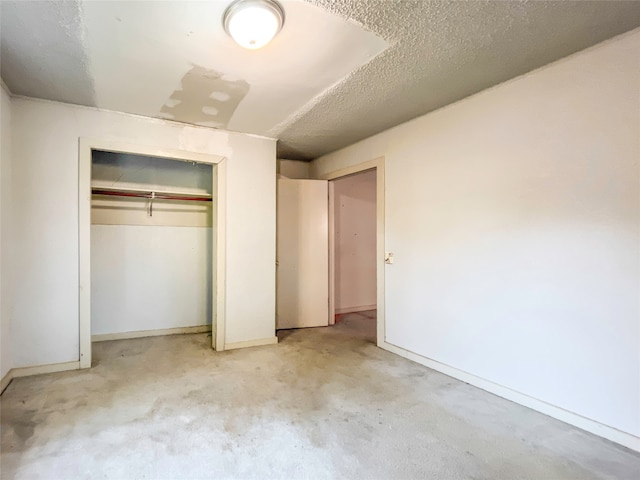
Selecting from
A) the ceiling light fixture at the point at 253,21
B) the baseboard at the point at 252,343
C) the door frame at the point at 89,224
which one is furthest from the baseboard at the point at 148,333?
the ceiling light fixture at the point at 253,21

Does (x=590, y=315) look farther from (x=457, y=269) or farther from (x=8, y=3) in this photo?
(x=8, y=3)

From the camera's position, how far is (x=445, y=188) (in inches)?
118

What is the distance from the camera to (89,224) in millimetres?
3047

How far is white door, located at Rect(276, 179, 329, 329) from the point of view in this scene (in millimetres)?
4590

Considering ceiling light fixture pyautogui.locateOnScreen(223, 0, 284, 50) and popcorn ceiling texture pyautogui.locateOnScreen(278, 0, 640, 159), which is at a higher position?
popcorn ceiling texture pyautogui.locateOnScreen(278, 0, 640, 159)

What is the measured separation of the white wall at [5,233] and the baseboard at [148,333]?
3.75ft

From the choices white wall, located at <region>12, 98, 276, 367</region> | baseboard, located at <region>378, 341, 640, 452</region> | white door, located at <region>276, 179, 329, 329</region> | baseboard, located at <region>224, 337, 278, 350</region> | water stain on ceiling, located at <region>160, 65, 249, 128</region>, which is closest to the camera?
baseboard, located at <region>378, 341, 640, 452</region>

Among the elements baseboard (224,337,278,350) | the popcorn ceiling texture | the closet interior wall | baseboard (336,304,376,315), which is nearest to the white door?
baseboard (224,337,278,350)

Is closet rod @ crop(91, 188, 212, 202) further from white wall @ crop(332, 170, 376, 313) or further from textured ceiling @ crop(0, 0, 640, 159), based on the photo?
white wall @ crop(332, 170, 376, 313)

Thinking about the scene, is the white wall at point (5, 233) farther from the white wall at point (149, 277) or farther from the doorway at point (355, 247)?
the doorway at point (355, 247)

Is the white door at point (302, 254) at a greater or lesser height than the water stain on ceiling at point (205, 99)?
lesser

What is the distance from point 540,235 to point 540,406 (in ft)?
3.91

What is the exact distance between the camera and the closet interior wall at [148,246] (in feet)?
12.8

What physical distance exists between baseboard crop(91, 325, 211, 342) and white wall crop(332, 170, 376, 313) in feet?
7.21
